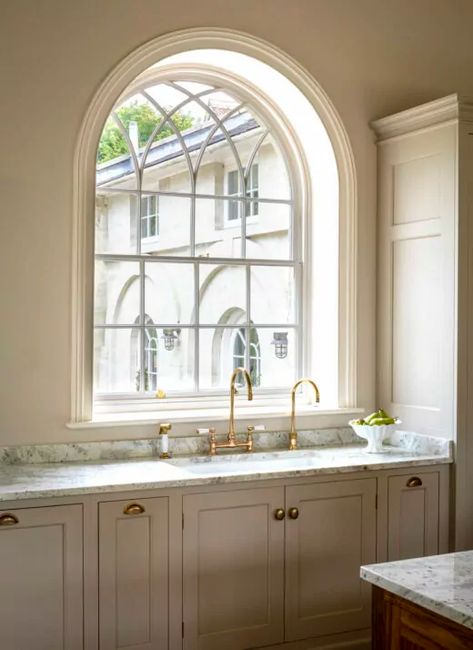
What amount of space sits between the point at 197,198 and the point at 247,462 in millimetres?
1393

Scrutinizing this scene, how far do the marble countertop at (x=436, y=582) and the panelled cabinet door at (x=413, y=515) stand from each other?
155 centimetres

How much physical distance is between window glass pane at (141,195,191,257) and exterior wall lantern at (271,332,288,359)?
0.67 m

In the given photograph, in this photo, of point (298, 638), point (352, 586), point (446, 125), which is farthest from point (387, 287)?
point (298, 638)

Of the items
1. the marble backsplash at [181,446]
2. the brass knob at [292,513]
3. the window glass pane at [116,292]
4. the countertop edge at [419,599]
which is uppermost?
the window glass pane at [116,292]

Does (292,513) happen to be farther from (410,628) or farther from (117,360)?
(410,628)

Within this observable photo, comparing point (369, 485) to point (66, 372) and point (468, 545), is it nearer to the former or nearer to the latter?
point (468, 545)

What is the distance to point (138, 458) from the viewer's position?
3.97 m

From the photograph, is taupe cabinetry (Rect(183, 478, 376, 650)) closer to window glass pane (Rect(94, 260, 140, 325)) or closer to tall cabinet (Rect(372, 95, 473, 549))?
tall cabinet (Rect(372, 95, 473, 549))

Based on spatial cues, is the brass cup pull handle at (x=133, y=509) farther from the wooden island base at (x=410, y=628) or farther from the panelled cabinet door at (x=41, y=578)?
the wooden island base at (x=410, y=628)

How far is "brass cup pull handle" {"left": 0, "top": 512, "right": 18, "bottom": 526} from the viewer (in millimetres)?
3191

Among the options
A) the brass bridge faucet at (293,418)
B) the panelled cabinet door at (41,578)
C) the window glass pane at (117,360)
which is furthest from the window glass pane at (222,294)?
the panelled cabinet door at (41,578)

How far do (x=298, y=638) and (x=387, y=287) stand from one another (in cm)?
181

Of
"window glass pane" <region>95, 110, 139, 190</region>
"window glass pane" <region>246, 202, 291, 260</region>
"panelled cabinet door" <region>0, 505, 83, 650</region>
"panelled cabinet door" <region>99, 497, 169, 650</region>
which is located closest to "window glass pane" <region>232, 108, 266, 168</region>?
"window glass pane" <region>246, 202, 291, 260</region>

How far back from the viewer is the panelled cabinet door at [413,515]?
3.99 meters
